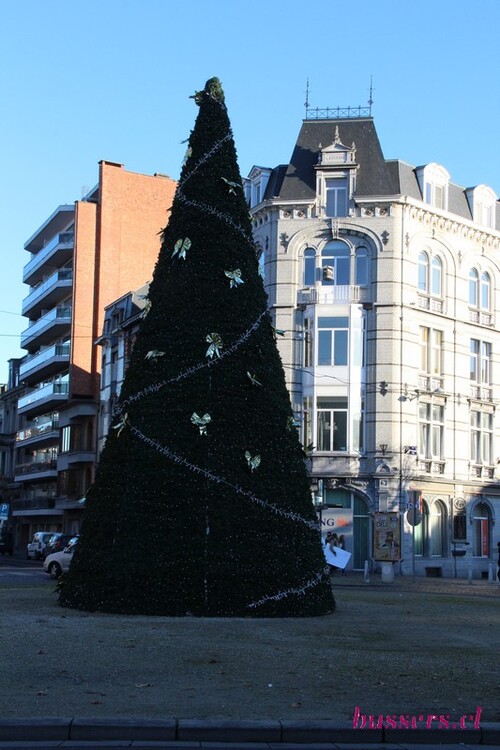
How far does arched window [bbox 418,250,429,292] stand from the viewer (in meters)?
44.2

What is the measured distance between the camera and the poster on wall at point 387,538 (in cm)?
3400

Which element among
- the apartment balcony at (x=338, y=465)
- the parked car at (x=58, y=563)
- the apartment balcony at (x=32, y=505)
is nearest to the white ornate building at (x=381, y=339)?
the apartment balcony at (x=338, y=465)

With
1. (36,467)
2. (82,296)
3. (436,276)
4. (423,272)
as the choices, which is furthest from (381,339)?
(36,467)

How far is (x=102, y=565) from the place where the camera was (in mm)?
16828

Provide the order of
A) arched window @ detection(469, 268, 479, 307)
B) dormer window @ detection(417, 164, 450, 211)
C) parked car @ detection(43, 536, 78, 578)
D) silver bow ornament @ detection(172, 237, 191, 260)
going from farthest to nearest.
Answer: arched window @ detection(469, 268, 479, 307)
dormer window @ detection(417, 164, 450, 211)
parked car @ detection(43, 536, 78, 578)
silver bow ornament @ detection(172, 237, 191, 260)

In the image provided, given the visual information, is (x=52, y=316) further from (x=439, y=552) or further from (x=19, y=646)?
(x=19, y=646)

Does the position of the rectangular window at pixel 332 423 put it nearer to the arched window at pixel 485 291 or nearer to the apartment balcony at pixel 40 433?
the arched window at pixel 485 291

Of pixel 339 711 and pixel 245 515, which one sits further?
pixel 245 515

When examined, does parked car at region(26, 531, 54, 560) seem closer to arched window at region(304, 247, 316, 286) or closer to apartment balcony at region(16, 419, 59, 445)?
apartment balcony at region(16, 419, 59, 445)

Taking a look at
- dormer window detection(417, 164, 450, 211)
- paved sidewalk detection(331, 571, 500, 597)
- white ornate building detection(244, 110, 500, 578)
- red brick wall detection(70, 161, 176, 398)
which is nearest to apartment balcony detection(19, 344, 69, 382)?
red brick wall detection(70, 161, 176, 398)

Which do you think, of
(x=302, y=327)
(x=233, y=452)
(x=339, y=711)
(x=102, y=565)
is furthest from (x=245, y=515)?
(x=302, y=327)

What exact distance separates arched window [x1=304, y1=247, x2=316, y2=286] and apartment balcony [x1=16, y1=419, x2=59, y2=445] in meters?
30.6

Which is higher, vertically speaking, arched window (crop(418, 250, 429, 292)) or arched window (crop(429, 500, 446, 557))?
arched window (crop(418, 250, 429, 292))

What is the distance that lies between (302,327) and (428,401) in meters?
6.45
